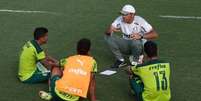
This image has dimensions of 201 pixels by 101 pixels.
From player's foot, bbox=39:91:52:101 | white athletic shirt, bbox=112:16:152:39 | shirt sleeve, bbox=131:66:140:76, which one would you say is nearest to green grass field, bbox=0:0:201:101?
player's foot, bbox=39:91:52:101

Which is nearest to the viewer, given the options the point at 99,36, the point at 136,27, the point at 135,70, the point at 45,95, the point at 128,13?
the point at 135,70

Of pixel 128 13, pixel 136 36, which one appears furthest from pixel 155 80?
pixel 128 13

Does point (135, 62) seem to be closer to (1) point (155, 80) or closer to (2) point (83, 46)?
(1) point (155, 80)

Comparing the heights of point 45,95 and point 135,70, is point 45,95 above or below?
below

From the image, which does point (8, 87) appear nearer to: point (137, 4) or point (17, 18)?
point (17, 18)

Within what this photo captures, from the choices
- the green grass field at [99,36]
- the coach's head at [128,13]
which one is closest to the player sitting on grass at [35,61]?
the green grass field at [99,36]

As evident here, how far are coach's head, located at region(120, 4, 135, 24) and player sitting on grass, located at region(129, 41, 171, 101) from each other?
5.42ft

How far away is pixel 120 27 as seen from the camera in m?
10.1

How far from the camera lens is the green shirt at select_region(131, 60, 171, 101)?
7.98m

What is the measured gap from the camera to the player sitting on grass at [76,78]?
26.2ft

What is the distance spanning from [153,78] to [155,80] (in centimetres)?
4

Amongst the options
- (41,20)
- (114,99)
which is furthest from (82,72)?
(41,20)

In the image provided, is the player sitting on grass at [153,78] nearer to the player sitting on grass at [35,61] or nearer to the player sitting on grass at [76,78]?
the player sitting on grass at [76,78]

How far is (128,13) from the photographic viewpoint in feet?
31.8
